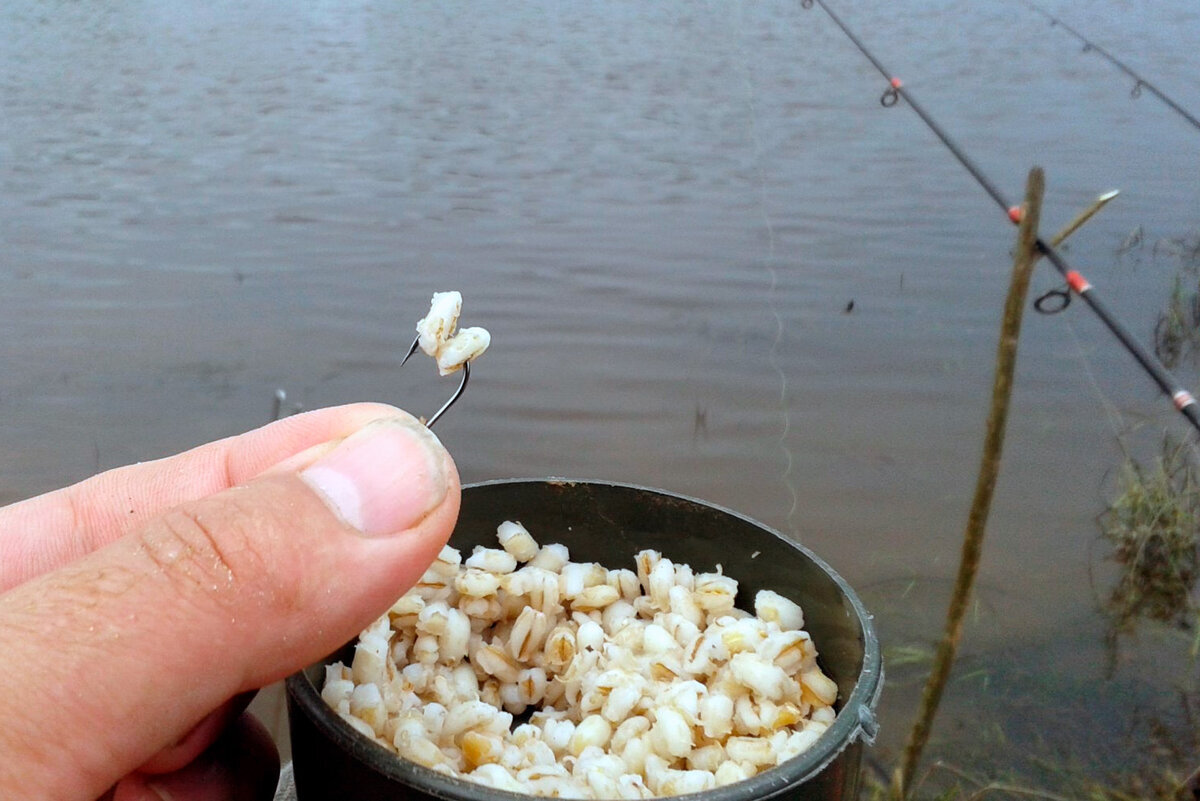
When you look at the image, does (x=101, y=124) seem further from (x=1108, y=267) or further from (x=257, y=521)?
(x=257, y=521)

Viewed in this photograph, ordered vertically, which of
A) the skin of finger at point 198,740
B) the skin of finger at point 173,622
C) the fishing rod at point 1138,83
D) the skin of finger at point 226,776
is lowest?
the skin of finger at point 226,776

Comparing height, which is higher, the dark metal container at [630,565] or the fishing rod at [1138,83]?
the fishing rod at [1138,83]

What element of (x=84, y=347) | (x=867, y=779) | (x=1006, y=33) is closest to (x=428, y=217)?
(x=84, y=347)

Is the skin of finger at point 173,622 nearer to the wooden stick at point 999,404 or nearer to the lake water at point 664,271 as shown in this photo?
the wooden stick at point 999,404

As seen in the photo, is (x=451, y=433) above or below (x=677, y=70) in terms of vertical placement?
below

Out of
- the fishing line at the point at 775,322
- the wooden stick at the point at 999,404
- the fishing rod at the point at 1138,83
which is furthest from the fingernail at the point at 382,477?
the fishing rod at the point at 1138,83

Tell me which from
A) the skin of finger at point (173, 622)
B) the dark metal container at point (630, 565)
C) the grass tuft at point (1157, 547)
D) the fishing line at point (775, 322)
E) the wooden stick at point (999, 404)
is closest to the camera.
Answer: the skin of finger at point (173, 622)

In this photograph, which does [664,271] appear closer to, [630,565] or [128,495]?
[630,565]
